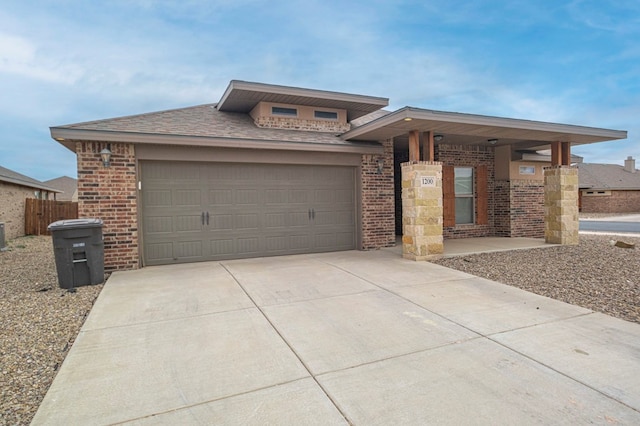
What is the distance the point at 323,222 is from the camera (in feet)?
30.5

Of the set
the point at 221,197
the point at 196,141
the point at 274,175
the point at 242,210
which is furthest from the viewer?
the point at 274,175

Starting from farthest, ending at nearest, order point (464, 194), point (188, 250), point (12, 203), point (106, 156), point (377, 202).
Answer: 1. point (12, 203)
2. point (464, 194)
3. point (377, 202)
4. point (188, 250)
5. point (106, 156)

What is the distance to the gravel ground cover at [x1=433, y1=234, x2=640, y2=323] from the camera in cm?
505

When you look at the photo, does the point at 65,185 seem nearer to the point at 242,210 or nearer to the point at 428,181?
the point at 242,210

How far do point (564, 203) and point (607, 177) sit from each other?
98.1 feet

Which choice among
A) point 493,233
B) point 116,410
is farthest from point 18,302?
point 493,233

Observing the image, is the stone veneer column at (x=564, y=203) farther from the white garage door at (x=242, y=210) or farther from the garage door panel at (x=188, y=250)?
the garage door panel at (x=188, y=250)

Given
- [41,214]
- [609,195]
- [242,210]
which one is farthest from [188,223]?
[609,195]

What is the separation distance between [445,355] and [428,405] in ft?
2.93

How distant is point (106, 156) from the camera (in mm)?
Answer: 7098

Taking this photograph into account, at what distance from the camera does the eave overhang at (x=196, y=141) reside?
6.82m

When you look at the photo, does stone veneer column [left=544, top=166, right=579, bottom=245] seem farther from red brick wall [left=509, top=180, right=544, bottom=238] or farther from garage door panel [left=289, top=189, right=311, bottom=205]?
garage door panel [left=289, top=189, right=311, bottom=205]

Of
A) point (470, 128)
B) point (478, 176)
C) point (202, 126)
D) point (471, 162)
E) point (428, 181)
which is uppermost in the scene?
point (202, 126)

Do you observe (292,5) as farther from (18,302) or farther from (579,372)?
(579,372)
